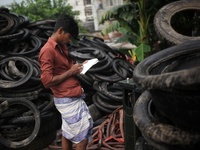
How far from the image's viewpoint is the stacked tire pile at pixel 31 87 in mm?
4703

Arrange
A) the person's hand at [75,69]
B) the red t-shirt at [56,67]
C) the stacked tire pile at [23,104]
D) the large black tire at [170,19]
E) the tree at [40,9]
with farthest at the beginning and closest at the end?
1. the tree at [40,9]
2. the stacked tire pile at [23,104]
3. the large black tire at [170,19]
4. the person's hand at [75,69]
5. the red t-shirt at [56,67]

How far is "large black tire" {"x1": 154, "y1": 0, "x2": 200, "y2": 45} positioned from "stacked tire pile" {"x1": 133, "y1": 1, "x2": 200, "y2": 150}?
1623mm

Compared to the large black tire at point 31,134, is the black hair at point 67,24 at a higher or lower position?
higher

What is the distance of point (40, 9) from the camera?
2214 cm

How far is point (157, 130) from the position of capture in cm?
190

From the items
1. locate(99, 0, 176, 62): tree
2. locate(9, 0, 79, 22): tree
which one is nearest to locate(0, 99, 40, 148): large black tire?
locate(99, 0, 176, 62): tree

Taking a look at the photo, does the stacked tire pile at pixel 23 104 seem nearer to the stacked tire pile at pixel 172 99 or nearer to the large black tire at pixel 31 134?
the large black tire at pixel 31 134

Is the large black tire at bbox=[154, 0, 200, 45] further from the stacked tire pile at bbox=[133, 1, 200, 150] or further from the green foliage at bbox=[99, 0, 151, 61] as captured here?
the stacked tire pile at bbox=[133, 1, 200, 150]

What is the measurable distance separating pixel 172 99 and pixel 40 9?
21.9 metres

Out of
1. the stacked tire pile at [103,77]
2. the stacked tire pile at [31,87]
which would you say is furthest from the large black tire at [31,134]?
the stacked tire pile at [103,77]

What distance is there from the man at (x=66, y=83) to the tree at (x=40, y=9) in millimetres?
18688

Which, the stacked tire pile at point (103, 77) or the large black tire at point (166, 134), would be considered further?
the stacked tire pile at point (103, 77)

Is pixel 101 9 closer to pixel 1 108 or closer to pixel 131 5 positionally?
pixel 131 5

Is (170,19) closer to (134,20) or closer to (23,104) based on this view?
(134,20)
